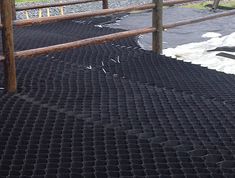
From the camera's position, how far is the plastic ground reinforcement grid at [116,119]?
2119 millimetres

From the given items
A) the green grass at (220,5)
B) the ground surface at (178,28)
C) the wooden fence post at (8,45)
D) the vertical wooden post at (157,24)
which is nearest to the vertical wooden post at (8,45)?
the wooden fence post at (8,45)

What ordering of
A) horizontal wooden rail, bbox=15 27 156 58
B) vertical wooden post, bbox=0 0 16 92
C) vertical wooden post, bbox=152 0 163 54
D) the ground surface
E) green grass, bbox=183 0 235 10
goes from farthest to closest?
green grass, bbox=183 0 235 10 < the ground surface < vertical wooden post, bbox=152 0 163 54 < horizontal wooden rail, bbox=15 27 156 58 < vertical wooden post, bbox=0 0 16 92

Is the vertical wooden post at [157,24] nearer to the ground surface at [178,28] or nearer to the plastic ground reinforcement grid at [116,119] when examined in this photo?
the plastic ground reinforcement grid at [116,119]

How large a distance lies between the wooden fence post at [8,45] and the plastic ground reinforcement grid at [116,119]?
0.09m

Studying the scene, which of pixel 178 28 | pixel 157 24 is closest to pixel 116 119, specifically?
pixel 157 24

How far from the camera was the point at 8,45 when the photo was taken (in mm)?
3109

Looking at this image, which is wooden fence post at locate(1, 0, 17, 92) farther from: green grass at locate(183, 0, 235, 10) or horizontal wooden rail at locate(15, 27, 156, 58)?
green grass at locate(183, 0, 235, 10)

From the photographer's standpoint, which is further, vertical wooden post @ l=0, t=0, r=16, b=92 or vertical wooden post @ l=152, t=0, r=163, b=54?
vertical wooden post @ l=152, t=0, r=163, b=54

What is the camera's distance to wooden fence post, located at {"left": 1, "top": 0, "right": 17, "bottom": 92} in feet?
10.1

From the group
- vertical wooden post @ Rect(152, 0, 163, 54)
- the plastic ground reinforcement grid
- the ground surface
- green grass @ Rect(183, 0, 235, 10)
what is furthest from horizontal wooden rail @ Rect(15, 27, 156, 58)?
green grass @ Rect(183, 0, 235, 10)

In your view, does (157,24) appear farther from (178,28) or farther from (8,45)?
(178,28)

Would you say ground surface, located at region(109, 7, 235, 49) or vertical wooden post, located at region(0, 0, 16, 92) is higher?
vertical wooden post, located at region(0, 0, 16, 92)

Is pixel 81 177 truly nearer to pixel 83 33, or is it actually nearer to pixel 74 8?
pixel 83 33

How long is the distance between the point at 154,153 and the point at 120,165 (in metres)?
0.21
